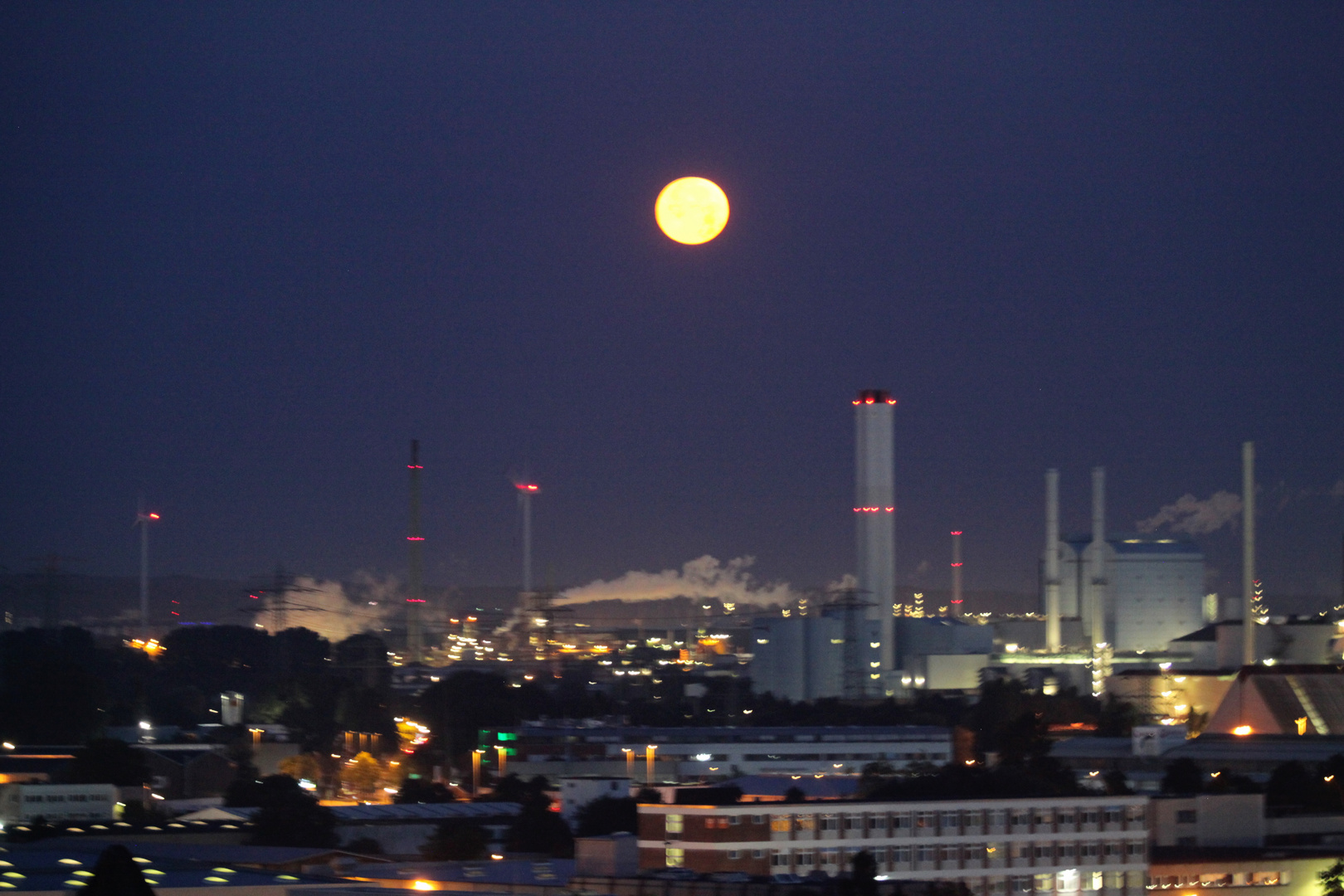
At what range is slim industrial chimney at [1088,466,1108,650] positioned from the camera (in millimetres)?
38531

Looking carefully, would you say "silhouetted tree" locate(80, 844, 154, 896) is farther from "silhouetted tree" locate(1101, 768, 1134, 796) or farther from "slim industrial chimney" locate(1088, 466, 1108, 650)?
"slim industrial chimney" locate(1088, 466, 1108, 650)

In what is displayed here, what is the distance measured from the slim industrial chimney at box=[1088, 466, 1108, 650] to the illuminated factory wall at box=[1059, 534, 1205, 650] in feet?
0.47

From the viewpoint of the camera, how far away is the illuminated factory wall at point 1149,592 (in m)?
38.6

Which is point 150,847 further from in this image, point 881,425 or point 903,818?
point 881,425

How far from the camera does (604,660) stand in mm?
58281

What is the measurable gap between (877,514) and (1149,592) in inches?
274

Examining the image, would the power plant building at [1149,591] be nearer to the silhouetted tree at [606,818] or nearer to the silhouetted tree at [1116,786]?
the silhouetted tree at [1116,786]

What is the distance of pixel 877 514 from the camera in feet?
119

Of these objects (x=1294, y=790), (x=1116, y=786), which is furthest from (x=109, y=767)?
(x=1294, y=790)

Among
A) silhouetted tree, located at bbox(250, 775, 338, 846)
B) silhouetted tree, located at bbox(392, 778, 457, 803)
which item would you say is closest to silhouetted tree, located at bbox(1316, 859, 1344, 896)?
silhouetted tree, located at bbox(250, 775, 338, 846)

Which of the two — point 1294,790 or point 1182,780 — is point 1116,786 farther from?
point 1294,790

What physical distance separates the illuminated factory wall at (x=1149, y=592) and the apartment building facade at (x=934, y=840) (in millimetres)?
26127

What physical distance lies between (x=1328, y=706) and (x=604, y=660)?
3291cm

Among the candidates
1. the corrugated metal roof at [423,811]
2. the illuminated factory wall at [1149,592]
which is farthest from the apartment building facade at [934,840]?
the illuminated factory wall at [1149,592]
